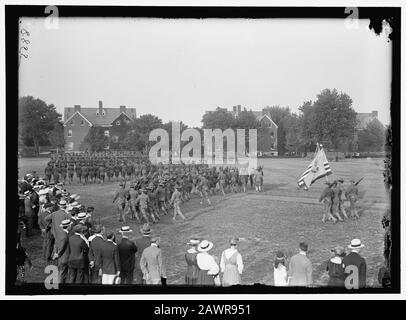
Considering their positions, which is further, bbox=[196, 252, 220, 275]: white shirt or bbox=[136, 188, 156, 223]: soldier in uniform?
bbox=[136, 188, 156, 223]: soldier in uniform

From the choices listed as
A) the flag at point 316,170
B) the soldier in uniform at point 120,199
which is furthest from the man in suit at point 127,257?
the flag at point 316,170

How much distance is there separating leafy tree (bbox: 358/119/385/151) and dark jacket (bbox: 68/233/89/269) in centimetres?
629

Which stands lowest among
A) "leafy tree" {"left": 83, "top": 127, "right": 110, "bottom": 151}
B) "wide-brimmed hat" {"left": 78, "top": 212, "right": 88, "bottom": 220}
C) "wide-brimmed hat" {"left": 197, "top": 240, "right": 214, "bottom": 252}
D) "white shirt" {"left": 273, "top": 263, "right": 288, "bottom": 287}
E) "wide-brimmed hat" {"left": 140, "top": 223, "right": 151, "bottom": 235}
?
"white shirt" {"left": 273, "top": 263, "right": 288, "bottom": 287}

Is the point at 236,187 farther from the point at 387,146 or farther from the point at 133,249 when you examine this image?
the point at 387,146

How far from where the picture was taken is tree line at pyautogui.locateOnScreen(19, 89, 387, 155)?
350 inches

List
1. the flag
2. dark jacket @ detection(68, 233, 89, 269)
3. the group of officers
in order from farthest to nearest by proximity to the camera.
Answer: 1. the flag
2. the group of officers
3. dark jacket @ detection(68, 233, 89, 269)

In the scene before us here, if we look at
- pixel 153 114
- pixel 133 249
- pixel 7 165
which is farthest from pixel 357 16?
pixel 7 165

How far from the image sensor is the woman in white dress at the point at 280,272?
8.61 m

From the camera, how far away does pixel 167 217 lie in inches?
364

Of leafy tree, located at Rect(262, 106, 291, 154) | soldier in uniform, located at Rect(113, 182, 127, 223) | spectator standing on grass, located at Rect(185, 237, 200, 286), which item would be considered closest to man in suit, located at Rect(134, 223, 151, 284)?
soldier in uniform, located at Rect(113, 182, 127, 223)

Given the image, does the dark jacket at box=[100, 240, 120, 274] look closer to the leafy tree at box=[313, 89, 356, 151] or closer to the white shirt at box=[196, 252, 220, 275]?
the white shirt at box=[196, 252, 220, 275]

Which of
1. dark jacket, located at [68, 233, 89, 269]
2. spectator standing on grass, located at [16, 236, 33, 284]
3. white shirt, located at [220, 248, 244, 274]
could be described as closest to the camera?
dark jacket, located at [68, 233, 89, 269]

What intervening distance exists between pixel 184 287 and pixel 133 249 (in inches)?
55.6

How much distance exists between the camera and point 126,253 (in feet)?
26.2
